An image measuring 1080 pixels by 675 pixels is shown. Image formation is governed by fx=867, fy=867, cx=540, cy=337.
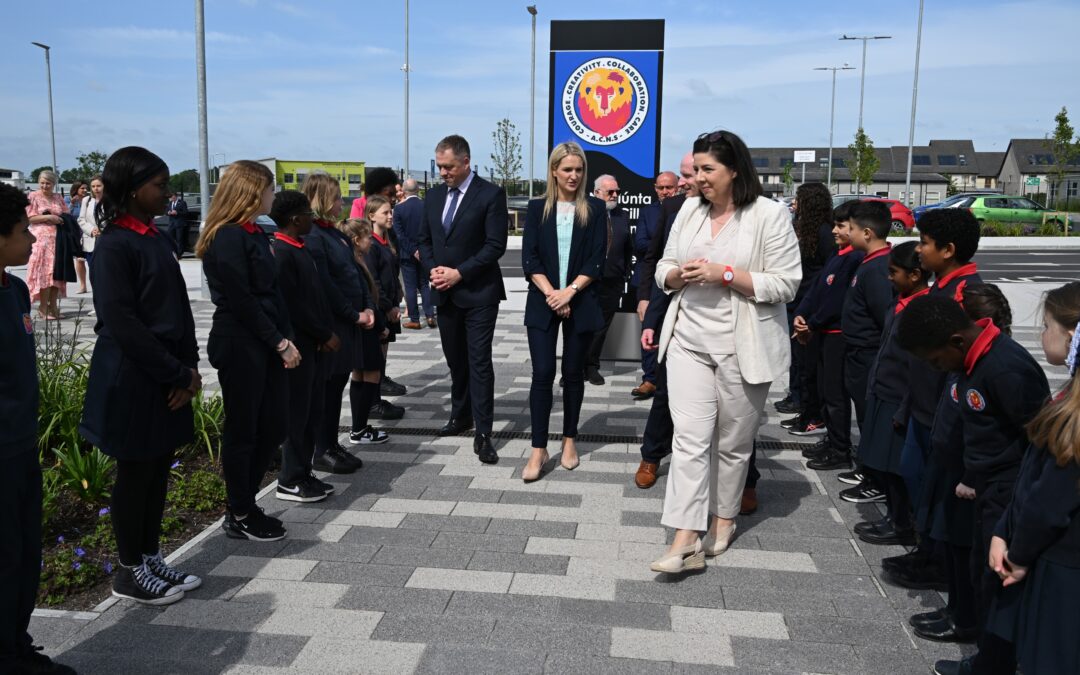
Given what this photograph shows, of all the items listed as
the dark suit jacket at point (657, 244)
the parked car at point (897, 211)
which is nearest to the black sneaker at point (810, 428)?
the dark suit jacket at point (657, 244)

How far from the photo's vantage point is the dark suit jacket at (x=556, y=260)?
5.58 m

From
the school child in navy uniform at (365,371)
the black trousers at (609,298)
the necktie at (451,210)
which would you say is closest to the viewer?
the necktie at (451,210)

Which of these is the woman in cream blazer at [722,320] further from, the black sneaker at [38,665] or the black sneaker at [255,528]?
the black sneaker at [38,665]

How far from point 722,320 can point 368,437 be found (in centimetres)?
317

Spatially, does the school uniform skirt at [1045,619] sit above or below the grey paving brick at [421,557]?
above

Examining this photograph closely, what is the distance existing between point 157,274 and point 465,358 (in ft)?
10.3

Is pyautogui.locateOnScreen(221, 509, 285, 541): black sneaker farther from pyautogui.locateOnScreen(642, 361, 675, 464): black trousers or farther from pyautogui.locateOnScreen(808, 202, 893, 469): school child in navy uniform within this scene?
pyautogui.locateOnScreen(808, 202, 893, 469): school child in navy uniform

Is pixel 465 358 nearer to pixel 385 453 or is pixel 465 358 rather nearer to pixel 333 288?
pixel 385 453

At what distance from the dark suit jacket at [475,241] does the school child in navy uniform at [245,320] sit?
1.83 metres

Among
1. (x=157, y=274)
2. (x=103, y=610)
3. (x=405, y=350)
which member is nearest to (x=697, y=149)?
(x=157, y=274)

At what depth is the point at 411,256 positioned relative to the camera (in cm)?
1165

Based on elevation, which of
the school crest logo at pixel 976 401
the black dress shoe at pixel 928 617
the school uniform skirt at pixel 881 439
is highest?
the school crest logo at pixel 976 401

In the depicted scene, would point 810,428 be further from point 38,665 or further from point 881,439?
point 38,665

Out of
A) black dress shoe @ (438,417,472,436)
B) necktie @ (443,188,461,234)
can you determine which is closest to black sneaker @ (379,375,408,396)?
black dress shoe @ (438,417,472,436)
